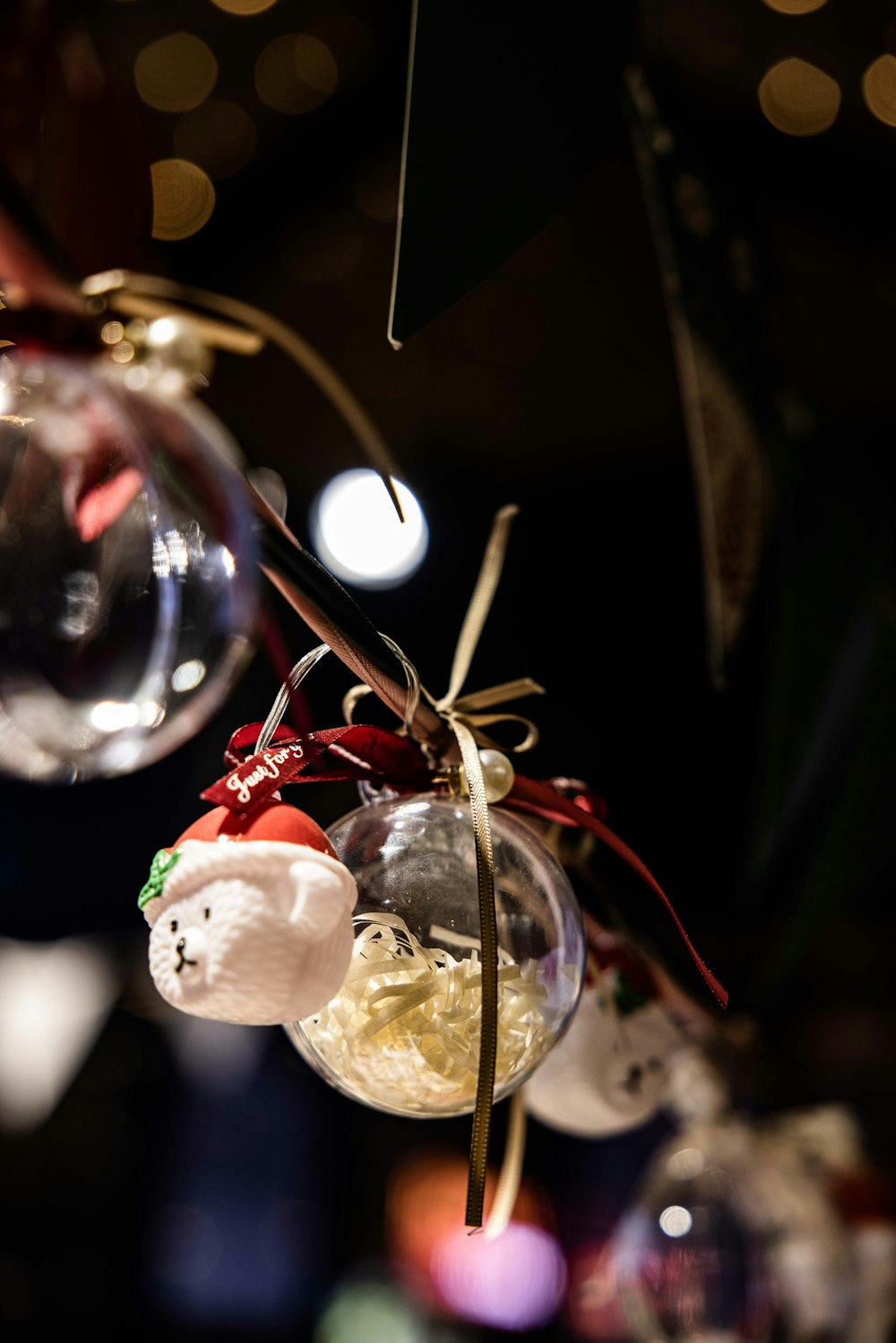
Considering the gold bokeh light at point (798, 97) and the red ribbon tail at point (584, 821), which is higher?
the gold bokeh light at point (798, 97)

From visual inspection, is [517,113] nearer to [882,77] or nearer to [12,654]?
[12,654]

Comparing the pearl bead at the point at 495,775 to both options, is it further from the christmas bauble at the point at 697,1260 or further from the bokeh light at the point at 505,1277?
the bokeh light at the point at 505,1277

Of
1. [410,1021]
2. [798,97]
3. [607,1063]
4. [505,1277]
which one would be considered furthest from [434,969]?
[505,1277]

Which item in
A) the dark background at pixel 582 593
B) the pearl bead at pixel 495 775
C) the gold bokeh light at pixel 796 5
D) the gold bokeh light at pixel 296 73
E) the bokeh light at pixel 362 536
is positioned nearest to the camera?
the pearl bead at pixel 495 775

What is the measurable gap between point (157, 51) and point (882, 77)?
3.57 feet

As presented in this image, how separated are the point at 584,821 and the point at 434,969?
4.9 inches

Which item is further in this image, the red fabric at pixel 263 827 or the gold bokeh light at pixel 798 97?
the gold bokeh light at pixel 798 97

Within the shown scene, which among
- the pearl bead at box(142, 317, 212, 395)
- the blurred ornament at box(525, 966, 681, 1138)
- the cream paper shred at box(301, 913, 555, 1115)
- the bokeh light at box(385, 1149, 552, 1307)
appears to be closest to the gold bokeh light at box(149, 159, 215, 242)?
the pearl bead at box(142, 317, 212, 395)

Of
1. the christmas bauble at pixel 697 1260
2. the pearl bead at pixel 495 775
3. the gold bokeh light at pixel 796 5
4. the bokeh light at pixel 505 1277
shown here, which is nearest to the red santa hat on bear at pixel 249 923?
the pearl bead at pixel 495 775

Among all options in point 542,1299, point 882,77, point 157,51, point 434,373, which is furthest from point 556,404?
point 542,1299

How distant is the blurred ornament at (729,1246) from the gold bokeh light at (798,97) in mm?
1429

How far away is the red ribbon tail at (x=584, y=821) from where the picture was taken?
0.55 metres

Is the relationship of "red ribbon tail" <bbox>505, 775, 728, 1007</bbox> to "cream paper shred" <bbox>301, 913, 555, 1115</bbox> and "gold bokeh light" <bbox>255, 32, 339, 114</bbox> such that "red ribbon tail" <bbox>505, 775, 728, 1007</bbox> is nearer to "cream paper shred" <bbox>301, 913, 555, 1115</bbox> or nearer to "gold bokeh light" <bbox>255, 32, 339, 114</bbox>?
"cream paper shred" <bbox>301, 913, 555, 1115</bbox>

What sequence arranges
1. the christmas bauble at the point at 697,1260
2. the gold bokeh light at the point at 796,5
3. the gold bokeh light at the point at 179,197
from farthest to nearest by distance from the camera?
the gold bokeh light at the point at 179,197, the gold bokeh light at the point at 796,5, the christmas bauble at the point at 697,1260
